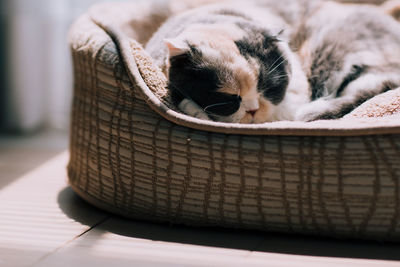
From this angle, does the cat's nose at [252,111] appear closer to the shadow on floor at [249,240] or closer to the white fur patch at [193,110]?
the white fur patch at [193,110]

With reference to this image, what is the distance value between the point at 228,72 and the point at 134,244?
1.63 ft

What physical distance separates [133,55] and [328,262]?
0.73 meters

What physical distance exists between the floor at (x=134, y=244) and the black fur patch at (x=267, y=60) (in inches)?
15.9

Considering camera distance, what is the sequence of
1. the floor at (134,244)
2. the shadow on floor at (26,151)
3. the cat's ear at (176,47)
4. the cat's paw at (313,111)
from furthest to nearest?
the shadow on floor at (26,151)
the cat's paw at (313,111)
the cat's ear at (176,47)
the floor at (134,244)

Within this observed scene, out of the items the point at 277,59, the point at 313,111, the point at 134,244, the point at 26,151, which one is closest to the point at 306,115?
the point at 313,111

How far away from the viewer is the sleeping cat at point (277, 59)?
1.46 m

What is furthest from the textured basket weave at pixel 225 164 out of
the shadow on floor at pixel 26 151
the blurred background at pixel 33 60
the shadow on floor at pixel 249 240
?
the blurred background at pixel 33 60

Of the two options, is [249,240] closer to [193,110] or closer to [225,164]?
[225,164]

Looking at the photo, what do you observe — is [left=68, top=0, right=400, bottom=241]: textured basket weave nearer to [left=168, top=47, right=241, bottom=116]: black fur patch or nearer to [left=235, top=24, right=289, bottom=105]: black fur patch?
[left=168, top=47, right=241, bottom=116]: black fur patch

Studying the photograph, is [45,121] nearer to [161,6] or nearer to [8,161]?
[8,161]

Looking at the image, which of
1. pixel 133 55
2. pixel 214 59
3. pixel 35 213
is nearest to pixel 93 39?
pixel 133 55

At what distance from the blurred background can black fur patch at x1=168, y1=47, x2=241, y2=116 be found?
143 centimetres

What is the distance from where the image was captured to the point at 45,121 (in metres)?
2.89

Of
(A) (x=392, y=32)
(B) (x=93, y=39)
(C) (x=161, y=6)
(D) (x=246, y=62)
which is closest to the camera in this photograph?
(D) (x=246, y=62)
